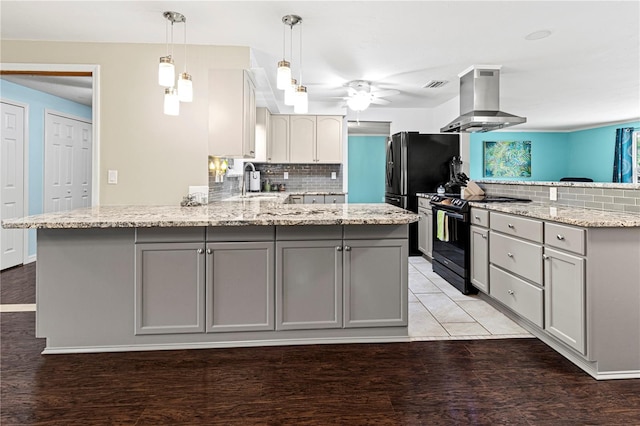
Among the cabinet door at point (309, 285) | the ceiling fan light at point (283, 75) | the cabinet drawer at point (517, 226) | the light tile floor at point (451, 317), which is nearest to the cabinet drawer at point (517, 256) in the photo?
the cabinet drawer at point (517, 226)

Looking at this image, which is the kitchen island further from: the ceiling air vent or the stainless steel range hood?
the ceiling air vent

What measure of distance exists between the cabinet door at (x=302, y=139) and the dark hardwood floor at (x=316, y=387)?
14.7 ft

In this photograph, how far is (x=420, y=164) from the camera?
591cm

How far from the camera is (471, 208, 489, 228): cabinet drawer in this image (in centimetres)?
340

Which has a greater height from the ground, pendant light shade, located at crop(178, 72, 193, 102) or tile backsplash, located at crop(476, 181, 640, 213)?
pendant light shade, located at crop(178, 72, 193, 102)

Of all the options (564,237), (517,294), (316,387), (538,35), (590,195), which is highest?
(538,35)

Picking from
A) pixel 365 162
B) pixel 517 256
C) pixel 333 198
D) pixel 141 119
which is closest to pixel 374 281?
pixel 517 256

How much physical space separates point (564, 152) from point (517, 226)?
9060 millimetres

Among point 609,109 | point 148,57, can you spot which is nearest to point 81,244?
point 148,57

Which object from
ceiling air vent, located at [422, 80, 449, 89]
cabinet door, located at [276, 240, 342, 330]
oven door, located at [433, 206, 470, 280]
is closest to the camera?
cabinet door, located at [276, 240, 342, 330]

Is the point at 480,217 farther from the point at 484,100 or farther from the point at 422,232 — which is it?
the point at 422,232

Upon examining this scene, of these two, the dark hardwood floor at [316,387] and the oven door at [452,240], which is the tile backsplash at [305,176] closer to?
the oven door at [452,240]

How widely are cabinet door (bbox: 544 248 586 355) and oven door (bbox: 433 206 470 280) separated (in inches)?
48.6

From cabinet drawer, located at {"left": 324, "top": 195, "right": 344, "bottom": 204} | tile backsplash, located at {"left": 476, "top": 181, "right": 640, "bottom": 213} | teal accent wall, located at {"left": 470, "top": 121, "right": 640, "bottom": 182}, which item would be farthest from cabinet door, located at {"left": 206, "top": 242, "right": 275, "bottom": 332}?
teal accent wall, located at {"left": 470, "top": 121, "right": 640, "bottom": 182}
